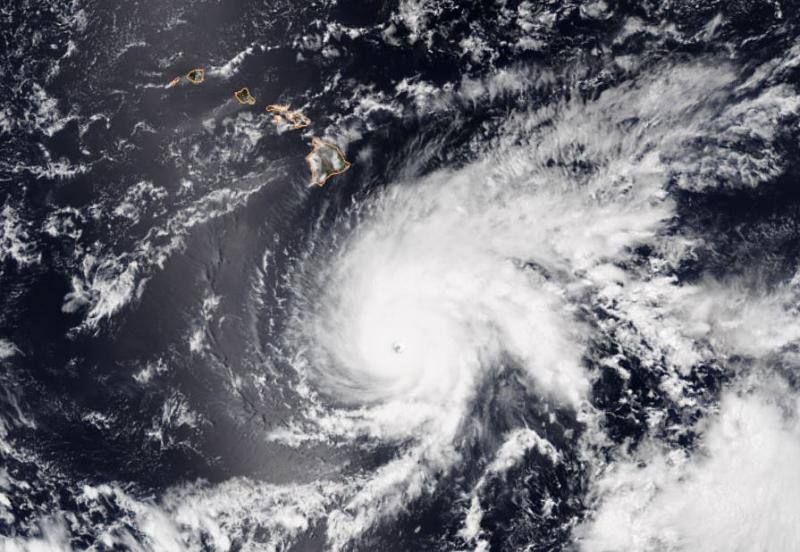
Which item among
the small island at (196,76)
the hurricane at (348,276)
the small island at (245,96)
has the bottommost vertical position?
the hurricane at (348,276)

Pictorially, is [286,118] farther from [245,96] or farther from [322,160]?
[322,160]

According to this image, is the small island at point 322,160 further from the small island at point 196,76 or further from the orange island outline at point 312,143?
the small island at point 196,76

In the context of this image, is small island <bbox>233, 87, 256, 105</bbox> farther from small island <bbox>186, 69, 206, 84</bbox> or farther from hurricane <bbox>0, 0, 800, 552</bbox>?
small island <bbox>186, 69, 206, 84</bbox>

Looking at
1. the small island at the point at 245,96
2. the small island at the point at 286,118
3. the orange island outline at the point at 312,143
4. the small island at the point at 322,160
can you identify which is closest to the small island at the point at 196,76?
the orange island outline at the point at 312,143

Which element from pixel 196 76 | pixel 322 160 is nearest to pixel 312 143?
pixel 322 160

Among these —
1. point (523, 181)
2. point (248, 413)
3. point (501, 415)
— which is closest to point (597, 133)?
point (523, 181)

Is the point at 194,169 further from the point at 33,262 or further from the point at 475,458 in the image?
the point at 475,458

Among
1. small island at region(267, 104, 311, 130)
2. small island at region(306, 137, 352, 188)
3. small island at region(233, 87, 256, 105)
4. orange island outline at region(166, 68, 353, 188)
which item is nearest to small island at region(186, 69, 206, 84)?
orange island outline at region(166, 68, 353, 188)
